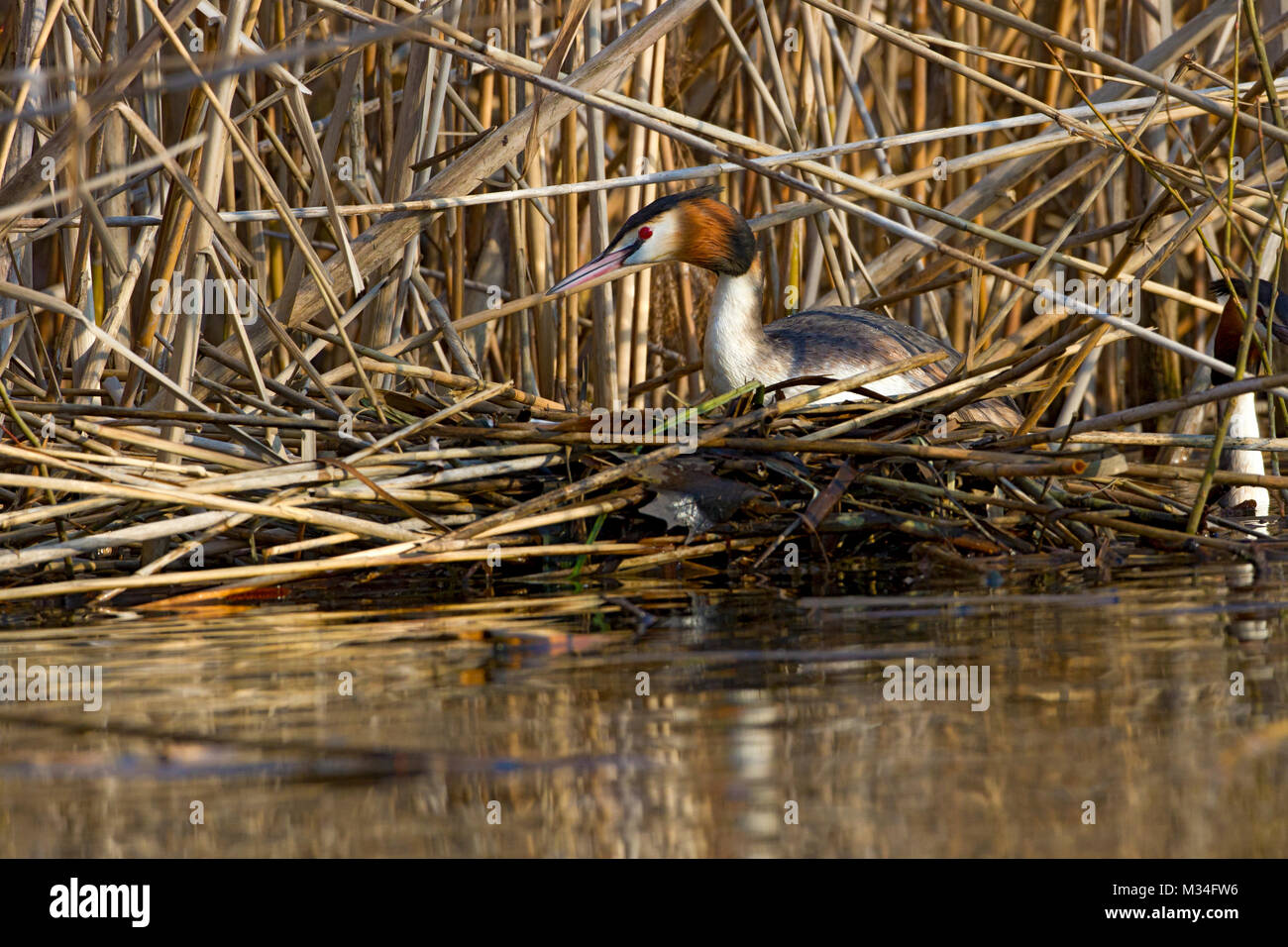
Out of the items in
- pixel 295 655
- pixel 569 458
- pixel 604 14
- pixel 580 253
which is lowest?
pixel 295 655

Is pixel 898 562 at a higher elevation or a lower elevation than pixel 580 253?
lower

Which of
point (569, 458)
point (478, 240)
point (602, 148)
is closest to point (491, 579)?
point (569, 458)

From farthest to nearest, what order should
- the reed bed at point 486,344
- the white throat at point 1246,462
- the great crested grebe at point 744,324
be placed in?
the great crested grebe at point 744,324
the white throat at point 1246,462
the reed bed at point 486,344

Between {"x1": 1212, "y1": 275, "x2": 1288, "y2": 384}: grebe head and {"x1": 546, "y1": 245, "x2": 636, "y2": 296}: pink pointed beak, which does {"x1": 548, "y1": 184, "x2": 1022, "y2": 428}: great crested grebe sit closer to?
{"x1": 546, "y1": 245, "x2": 636, "y2": 296}: pink pointed beak

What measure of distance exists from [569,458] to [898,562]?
84cm

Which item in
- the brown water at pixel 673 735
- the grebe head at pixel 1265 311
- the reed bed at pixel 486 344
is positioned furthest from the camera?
the grebe head at pixel 1265 311

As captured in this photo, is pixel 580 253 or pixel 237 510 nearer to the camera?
pixel 237 510

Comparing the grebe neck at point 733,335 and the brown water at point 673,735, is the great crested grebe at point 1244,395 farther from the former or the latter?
the brown water at point 673,735

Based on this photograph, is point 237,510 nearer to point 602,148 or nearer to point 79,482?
point 79,482

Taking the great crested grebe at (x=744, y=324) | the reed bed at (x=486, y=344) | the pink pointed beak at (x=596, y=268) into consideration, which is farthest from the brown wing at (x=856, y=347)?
the pink pointed beak at (x=596, y=268)

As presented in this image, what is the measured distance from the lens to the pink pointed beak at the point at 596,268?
472 centimetres

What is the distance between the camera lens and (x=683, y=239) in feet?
16.6

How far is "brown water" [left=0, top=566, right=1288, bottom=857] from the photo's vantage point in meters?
1.58

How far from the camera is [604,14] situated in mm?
5348
